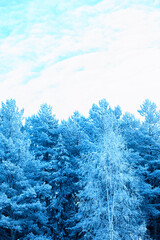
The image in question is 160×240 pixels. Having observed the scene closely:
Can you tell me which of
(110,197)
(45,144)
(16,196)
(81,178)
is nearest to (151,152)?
(81,178)

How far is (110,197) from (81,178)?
4015mm

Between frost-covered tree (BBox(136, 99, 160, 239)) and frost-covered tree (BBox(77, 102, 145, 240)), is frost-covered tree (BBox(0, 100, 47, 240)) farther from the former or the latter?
frost-covered tree (BBox(136, 99, 160, 239))

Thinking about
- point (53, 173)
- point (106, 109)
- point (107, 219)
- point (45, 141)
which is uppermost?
point (106, 109)

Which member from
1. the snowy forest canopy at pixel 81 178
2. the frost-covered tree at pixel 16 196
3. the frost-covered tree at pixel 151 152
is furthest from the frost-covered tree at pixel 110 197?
the frost-covered tree at pixel 151 152

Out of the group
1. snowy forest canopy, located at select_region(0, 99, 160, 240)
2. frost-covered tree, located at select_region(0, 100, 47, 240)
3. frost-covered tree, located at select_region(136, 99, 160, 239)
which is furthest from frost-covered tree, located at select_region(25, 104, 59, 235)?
frost-covered tree, located at select_region(136, 99, 160, 239)

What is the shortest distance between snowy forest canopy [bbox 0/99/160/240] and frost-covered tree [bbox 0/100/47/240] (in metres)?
0.06

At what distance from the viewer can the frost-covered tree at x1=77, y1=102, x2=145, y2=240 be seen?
51.4 ft

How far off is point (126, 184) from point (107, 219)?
256cm

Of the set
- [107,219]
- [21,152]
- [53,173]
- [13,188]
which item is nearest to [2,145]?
[21,152]

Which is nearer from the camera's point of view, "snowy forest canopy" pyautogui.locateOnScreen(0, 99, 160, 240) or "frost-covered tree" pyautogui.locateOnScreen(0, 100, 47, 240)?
"snowy forest canopy" pyautogui.locateOnScreen(0, 99, 160, 240)

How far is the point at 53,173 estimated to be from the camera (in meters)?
20.7

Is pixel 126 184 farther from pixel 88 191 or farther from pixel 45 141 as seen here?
pixel 45 141

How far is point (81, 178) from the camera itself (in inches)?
808

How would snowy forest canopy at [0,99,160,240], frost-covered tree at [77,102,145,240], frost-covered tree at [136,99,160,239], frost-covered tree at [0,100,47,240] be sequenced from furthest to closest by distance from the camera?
frost-covered tree at [136,99,160,239] < frost-covered tree at [0,100,47,240] < snowy forest canopy at [0,99,160,240] < frost-covered tree at [77,102,145,240]
